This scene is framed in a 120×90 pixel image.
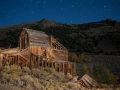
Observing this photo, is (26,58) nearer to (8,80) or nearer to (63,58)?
(63,58)

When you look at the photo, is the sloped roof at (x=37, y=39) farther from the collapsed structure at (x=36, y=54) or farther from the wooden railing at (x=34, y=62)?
the wooden railing at (x=34, y=62)

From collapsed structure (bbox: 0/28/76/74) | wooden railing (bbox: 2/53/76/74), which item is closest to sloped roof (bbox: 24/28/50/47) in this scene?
collapsed structure (bbox: 0/28/76/74)

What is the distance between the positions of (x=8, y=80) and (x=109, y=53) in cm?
5861

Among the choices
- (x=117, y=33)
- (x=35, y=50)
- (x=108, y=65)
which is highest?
(x=117, y=33)

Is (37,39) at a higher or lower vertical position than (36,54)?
higher

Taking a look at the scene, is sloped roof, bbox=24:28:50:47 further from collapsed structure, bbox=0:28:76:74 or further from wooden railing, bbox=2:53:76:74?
wooden railing, bbox=2:53:76:74

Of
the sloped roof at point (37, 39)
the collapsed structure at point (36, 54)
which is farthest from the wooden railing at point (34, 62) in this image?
the sloped roof at point (37, 39)

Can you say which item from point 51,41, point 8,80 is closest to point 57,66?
point 51,41

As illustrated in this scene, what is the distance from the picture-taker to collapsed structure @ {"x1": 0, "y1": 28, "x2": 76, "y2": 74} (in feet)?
103

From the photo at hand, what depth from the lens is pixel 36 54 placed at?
109 ft

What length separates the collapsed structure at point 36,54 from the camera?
3148 centimetres

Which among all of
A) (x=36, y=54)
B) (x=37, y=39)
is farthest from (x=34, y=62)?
(x=37, y=39)

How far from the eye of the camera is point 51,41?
38.2 m

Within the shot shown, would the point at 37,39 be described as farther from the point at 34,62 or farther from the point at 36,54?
the point at 34,62
